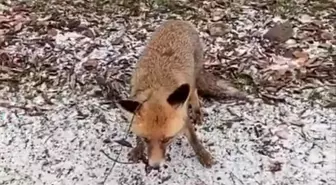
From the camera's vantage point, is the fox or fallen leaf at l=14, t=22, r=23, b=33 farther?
fallen leaf at l=14, t=22, r=23, b=33

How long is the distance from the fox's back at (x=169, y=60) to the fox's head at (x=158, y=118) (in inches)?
10.5

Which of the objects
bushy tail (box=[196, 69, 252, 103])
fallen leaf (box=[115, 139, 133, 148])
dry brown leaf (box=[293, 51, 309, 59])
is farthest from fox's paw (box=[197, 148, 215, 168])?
dry brown leaf (box=[293, 51, 309, 59])

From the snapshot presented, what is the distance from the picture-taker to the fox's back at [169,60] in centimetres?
434

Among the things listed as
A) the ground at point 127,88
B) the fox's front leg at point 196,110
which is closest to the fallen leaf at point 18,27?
the ground at point 127,88

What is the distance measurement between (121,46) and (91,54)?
297 millimetres

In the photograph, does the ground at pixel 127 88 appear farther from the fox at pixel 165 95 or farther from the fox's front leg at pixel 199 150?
the fox at pixel 165 95

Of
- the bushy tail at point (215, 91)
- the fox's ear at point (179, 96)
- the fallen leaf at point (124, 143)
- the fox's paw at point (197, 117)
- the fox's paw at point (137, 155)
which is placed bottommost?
the fallen leaf at point (124, 143)

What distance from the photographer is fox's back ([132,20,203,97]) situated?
434cm

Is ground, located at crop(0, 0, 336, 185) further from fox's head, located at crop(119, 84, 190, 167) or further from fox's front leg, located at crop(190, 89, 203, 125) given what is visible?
fox's head, located at crop(119, 84, 190, 167)

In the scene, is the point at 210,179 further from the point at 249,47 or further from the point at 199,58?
the point at 249,47

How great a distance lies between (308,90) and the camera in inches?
203

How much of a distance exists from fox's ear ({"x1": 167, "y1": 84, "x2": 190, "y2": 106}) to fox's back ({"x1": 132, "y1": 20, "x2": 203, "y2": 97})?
267mm

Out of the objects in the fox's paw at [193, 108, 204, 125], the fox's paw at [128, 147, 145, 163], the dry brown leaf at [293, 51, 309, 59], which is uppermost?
the dry brown leaf at [293, 51, 309, 59]

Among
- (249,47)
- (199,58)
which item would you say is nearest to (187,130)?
(199,58)
